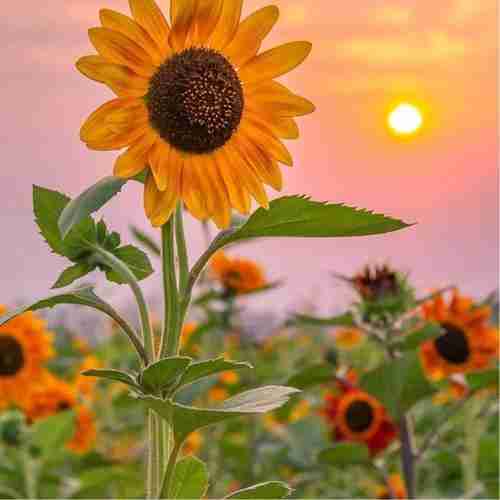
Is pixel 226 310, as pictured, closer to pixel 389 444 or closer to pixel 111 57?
pixel 389 444

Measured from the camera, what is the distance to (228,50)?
2.44 feet

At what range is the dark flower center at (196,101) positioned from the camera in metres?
0.73

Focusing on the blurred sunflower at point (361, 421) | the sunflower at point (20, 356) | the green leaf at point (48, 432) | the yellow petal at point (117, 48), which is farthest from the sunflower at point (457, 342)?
the yellow petal at point (117, 48)

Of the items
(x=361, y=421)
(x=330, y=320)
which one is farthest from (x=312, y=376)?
(x=361, y=421)

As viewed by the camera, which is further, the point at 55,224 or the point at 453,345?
the point at 453,345

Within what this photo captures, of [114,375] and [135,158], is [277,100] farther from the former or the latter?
[114,375]

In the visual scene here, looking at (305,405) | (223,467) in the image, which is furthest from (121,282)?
(305,405)

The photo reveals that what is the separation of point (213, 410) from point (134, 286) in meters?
0.12

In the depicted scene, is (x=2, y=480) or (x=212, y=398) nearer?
(x=2, y=480)

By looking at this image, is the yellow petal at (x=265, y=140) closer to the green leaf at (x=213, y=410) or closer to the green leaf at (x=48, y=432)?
the green leaf at (x=213, y=410)

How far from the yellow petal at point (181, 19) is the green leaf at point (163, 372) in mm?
217

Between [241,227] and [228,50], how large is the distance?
5.1 inches

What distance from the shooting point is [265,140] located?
731 mm

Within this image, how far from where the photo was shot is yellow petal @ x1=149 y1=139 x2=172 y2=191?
2.30ft
